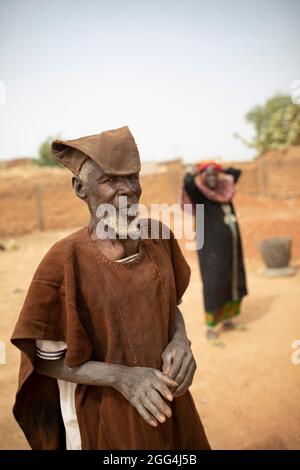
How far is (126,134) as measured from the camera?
1317 mm

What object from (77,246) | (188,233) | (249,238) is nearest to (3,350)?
(77,246)

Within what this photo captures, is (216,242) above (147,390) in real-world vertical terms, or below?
below

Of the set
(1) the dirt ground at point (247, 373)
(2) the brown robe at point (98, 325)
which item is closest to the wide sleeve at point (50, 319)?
(2) the brown robe at point (98, 325)

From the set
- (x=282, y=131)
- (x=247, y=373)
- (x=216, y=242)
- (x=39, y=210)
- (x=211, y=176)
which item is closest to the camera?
(x=247, y=373)

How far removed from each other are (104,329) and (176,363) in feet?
1.00

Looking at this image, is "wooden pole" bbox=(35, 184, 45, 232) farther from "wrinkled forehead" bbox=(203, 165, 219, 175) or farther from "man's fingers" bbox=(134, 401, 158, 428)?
"man's fingers" bbox=(134, 401, 158, 428)

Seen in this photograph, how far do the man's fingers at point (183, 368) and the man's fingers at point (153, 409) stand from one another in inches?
5.6

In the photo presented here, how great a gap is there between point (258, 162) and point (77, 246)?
16.2 meters

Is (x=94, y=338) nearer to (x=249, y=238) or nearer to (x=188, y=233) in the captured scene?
(x=249, y=238)

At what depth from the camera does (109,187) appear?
131 cm

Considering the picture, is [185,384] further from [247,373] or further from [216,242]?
[216,242]

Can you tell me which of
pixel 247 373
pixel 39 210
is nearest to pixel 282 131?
pixel 39 210

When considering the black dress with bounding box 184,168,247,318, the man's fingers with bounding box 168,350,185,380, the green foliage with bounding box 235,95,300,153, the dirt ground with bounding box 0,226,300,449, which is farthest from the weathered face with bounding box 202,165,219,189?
the green foliage with bounding box 235,95,300,153
